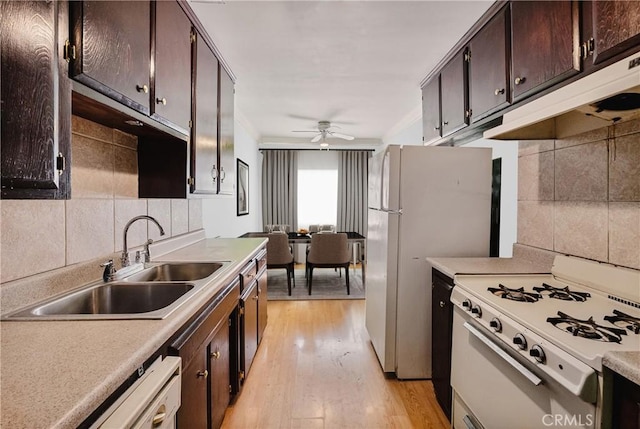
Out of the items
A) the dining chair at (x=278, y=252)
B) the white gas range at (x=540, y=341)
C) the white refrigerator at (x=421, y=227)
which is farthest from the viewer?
the dining chair at (x=278, y=252)

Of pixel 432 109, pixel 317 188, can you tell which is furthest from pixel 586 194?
pixel 317 188

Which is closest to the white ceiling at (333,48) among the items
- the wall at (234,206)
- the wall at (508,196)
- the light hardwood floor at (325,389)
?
the wall at (234,206)

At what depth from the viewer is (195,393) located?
4.16 ft

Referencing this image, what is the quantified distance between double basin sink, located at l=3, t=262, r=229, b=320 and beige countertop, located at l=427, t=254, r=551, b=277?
1355 mm

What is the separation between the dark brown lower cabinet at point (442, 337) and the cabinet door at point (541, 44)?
1118 millimetres

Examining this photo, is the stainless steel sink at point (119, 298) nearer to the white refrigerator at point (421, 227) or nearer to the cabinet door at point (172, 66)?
the cabinet door at point (172, 66)

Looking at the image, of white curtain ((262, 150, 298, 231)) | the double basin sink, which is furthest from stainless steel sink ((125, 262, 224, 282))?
white curtain ((262, 150, 298, 231))

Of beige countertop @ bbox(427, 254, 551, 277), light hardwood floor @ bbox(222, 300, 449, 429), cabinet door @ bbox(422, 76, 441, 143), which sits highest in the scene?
cabinet door @ bbox(422, 76, 441, 143)

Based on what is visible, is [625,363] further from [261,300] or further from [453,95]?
[261,300]

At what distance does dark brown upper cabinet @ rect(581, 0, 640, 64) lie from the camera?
41.3 inches

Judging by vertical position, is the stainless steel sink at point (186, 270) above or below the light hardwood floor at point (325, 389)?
above

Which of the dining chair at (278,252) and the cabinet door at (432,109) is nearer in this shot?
the cabinet door at (432,109)

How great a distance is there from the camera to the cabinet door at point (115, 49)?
0.99m

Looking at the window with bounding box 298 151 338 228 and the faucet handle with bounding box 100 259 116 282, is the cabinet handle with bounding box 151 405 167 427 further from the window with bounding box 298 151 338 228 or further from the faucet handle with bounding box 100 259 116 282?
the window with bounding box 298 151 338 228
